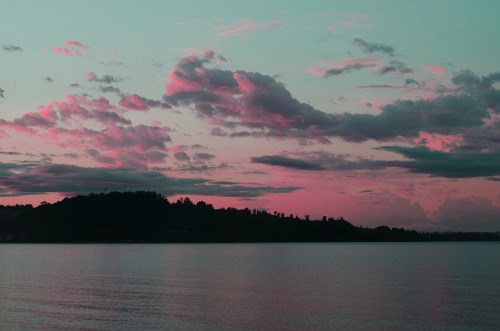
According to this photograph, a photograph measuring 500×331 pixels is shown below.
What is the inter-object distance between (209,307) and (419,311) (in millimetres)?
23955

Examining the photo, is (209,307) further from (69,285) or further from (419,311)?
(69,285)

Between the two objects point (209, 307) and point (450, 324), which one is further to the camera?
point (209, 307)

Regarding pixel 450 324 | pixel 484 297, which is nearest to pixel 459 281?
pixel 484 297

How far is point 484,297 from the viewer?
71.5 m

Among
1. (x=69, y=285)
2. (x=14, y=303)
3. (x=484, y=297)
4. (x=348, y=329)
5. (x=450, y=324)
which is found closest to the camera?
(x=348, y=329)

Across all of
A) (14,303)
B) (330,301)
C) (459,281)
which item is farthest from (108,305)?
(459,281)

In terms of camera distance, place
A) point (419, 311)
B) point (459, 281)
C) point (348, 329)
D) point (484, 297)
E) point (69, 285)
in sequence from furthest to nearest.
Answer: point (459, 281), point (69, 285), point (484, 297), point (419, 311), point (348, 329)

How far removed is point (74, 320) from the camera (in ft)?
175

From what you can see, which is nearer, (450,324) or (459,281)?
(450,324)

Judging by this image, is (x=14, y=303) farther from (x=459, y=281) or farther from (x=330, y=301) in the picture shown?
(x=459, y=281)

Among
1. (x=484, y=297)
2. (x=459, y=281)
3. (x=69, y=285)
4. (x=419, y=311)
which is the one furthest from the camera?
(x=459, y=281)

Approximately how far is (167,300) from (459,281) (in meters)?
57.7

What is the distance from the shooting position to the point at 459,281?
96875 millimetres

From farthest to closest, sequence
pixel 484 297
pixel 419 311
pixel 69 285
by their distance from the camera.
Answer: pixel 69 285 → pixel 484 297 → pixel 419 311
